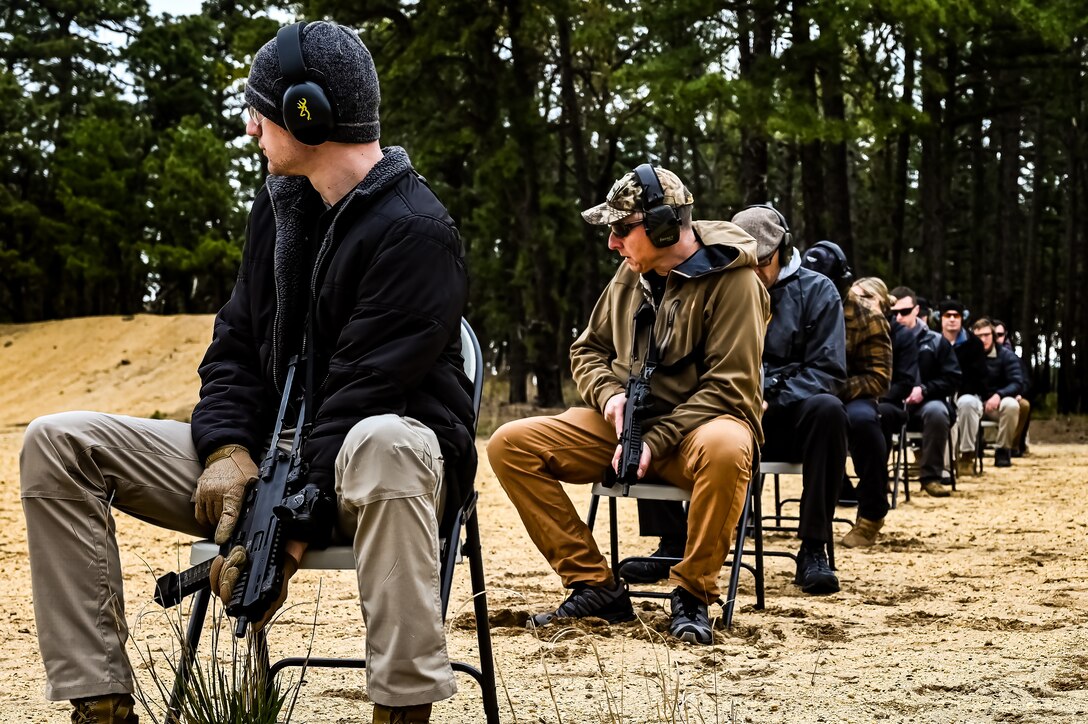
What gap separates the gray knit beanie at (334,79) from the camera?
3064mm

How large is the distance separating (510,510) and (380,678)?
7.26 m

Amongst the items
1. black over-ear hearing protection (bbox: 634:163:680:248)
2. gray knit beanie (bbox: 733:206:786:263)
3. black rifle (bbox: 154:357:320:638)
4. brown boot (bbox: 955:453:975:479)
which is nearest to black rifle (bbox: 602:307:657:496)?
black over-ear hearing protection (bbox: 634:163:680:248)

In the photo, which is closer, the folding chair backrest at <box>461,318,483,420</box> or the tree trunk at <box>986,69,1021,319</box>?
the folding chair backrest at <box>461,318,483,420</box>

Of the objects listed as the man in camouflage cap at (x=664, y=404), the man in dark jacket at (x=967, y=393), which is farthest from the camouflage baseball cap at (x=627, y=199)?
the man in dark jacket at (x=967, y=393)

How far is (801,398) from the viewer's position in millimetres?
5902

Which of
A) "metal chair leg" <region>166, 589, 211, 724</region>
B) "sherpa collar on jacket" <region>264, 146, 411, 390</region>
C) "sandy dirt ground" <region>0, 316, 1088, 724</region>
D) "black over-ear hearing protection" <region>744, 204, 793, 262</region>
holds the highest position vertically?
"black over-ear hearing protection" <region>744, 204, 793, 262</region>

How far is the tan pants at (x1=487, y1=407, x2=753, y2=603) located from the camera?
4.61 metres

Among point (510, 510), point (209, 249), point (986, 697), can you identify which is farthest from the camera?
point (209, 249)

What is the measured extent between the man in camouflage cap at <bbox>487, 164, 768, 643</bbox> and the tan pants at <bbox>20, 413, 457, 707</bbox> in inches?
75.9

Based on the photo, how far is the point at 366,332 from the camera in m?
2.96

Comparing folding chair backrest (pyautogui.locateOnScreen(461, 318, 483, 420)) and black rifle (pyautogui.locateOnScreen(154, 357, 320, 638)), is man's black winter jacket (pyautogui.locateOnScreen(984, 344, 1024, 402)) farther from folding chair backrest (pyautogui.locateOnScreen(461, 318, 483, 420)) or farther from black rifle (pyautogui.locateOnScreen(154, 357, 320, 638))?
black rifle (pyautogui.locateOnScreen(154, 357, 320, 638))

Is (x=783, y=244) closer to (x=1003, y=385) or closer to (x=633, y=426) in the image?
(x=633, y=426)

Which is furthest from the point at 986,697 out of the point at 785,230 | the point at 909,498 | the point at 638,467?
the point at 909,498

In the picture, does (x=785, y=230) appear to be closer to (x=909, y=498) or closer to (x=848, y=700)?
(x=848, y=700)
